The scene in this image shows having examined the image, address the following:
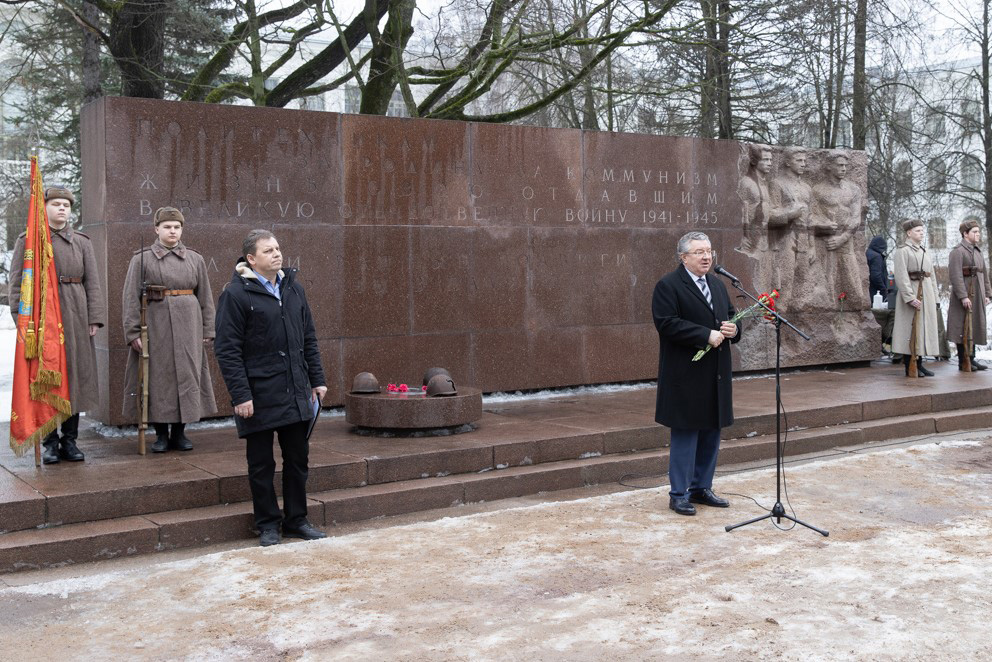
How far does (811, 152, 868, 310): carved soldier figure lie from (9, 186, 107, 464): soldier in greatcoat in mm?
8930

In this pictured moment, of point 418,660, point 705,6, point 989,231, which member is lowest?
point 418,660

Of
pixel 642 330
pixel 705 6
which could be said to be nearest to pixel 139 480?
pixel 642 330

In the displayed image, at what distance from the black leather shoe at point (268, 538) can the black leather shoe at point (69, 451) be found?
1.96 m

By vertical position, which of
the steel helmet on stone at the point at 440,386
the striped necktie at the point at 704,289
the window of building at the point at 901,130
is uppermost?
the window of building at the point at 901,130

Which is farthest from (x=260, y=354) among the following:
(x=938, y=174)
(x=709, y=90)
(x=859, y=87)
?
(x=938, y=174)

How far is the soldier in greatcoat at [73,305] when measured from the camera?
7160 mm

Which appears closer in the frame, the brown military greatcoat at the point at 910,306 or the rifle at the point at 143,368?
the rifle at the point at 143,368

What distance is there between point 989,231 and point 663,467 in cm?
1735

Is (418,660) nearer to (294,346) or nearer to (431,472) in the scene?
(294,346)

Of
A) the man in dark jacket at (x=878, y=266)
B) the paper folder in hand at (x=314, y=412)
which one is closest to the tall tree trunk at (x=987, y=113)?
the man in dark jacket at (x=878, y=266)

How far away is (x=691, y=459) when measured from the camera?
6625 mm

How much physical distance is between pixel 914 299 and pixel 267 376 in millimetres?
8781

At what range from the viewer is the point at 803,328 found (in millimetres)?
12766

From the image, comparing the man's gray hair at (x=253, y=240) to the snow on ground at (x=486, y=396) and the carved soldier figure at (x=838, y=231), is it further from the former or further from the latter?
the carved soldier figure at (x=838, y=231)
